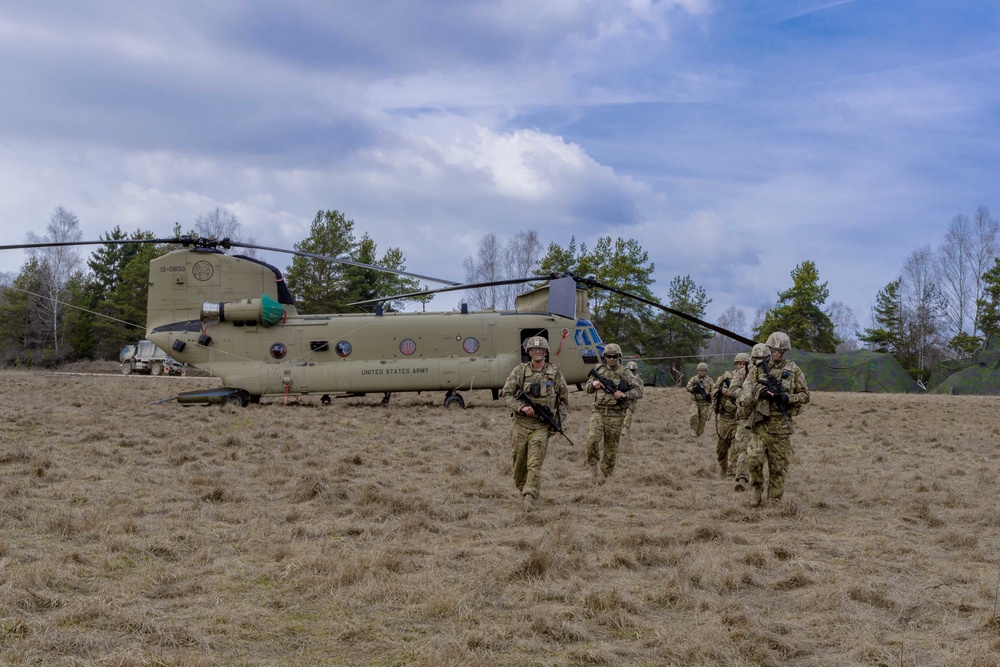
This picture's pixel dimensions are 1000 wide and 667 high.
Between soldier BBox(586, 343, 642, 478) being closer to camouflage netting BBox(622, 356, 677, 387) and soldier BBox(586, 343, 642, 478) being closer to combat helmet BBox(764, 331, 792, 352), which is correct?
combat helmet BBox(764, 331, 792, 352)

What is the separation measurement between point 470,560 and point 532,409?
303 cm

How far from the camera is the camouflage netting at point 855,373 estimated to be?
36.0 m

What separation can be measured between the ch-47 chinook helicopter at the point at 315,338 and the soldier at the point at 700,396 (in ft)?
18.6

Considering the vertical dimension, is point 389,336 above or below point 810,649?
above

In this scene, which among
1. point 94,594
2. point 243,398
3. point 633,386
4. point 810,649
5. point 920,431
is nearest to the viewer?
point 810,649

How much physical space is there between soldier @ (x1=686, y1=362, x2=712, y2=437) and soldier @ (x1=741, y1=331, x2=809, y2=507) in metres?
5.95

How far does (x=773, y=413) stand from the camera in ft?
29.4

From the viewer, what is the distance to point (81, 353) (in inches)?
2050

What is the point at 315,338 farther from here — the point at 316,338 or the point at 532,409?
the point at 532,409

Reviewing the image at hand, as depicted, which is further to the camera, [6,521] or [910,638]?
[6,521]

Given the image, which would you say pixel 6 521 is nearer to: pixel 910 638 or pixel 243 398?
pixel 910 638

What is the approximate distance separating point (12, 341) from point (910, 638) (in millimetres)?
58482

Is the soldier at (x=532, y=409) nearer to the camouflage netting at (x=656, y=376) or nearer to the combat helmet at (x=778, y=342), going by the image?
the combat helmet at (x=778, y=342)

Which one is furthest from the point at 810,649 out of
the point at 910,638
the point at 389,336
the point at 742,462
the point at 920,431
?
the point at 389,336
